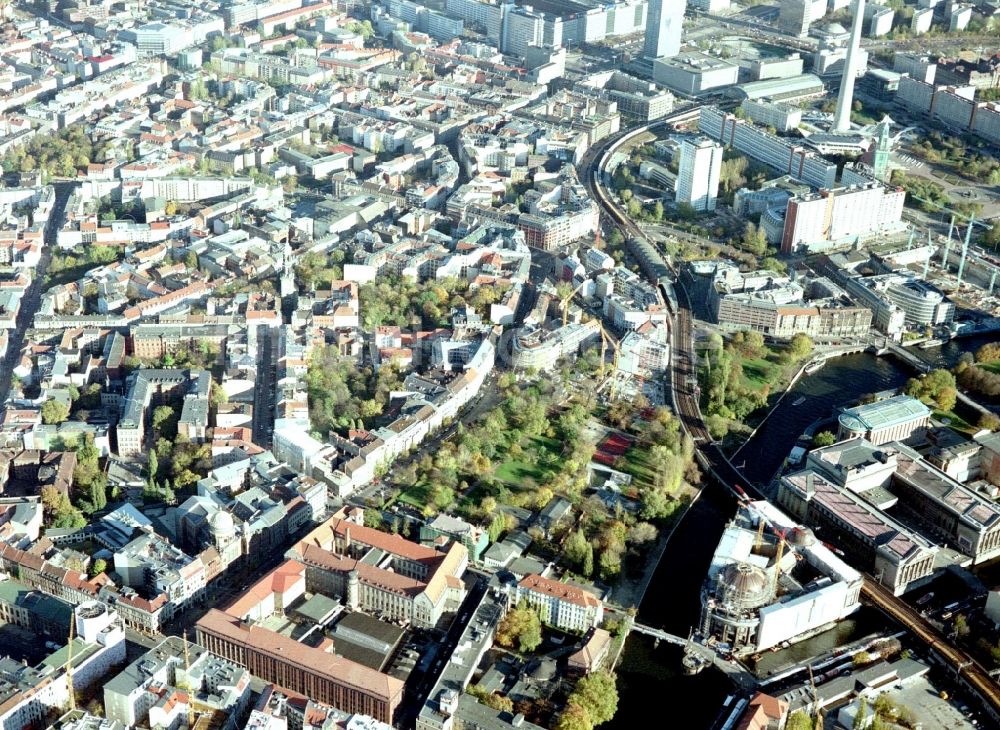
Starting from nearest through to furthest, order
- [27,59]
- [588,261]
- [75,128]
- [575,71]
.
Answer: [588,261] → [75,128] → [27,59] → [575,71]

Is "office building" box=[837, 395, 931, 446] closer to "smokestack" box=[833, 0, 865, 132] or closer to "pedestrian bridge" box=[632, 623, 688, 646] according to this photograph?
"pedestrian bridge" box=[632, 623, 688, 646]

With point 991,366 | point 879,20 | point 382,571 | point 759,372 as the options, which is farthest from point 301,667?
point 879,20

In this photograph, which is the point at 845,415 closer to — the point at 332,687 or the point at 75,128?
the point at 332,687

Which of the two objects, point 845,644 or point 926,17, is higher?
point 926,17

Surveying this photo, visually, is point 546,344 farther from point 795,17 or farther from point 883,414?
point 795,17

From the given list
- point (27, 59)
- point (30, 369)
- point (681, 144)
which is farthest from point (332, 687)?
point (27, 59)

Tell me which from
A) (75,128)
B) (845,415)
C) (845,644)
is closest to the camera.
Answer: (845,644)

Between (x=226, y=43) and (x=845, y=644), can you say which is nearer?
(x=845, y=644)

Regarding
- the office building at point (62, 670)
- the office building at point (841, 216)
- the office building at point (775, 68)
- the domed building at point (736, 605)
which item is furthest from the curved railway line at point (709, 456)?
the office building at point (62, 670)
